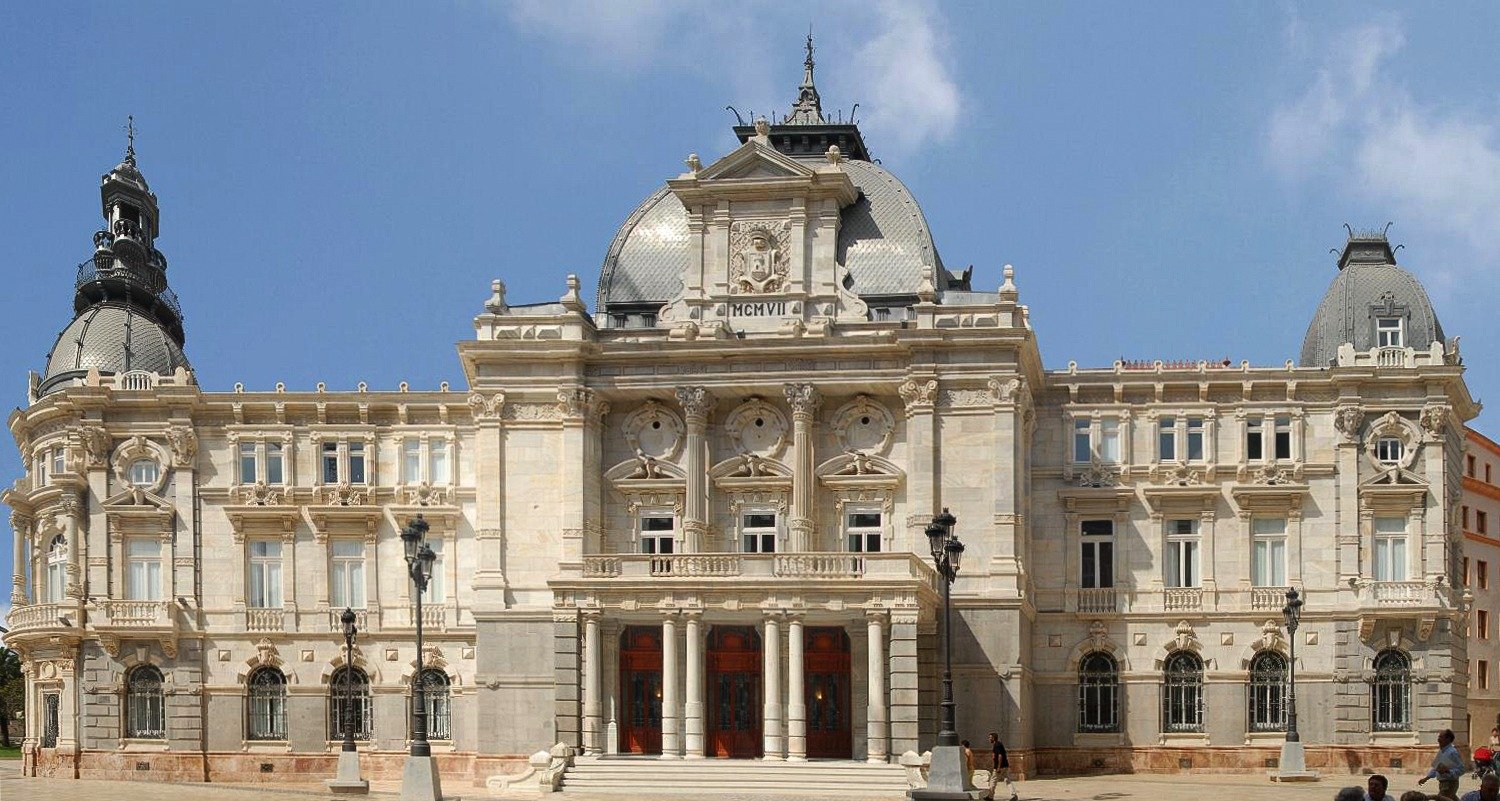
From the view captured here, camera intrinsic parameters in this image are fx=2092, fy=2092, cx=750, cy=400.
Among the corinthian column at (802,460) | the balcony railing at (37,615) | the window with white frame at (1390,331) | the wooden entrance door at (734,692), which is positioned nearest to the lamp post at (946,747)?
the wooden entrance door at (734,692)

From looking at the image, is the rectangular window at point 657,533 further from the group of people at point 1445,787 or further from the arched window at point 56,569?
the group of people at point 1445,787

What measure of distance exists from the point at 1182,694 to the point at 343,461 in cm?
2867

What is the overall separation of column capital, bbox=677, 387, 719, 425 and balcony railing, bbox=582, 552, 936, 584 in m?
5.92

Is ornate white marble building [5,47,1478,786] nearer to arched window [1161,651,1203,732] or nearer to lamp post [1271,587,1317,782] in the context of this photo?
arched window [1161,651,1203,732]

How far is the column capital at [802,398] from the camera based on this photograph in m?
64.9

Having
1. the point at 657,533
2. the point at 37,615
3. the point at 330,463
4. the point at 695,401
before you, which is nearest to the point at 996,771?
the point at 657,533

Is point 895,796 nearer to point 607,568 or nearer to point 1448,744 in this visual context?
point 607,568

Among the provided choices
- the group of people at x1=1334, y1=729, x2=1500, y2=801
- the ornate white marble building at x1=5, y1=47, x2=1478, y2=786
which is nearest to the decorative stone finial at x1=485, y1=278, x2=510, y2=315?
the ornate white marble building at x1=5, y1=47, x2=1478, y2=786

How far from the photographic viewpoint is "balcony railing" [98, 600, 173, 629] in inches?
2707

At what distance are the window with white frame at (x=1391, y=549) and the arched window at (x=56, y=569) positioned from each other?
141 feet

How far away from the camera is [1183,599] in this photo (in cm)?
6750

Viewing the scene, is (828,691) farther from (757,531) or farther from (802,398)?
(802,398)

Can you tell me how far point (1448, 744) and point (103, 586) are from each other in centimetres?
4761

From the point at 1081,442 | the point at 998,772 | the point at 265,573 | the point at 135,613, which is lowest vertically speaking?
the point at 998,772
